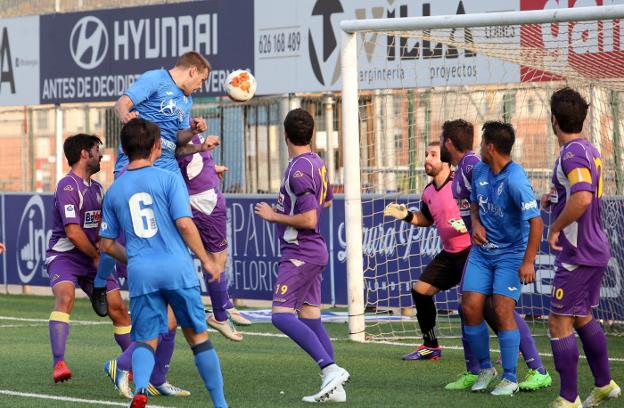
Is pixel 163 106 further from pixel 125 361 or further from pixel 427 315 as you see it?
pixel 427 315

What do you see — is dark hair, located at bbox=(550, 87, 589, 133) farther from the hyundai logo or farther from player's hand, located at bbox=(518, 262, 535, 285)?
the hyundai logo

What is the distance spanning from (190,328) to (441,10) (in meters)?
9.34

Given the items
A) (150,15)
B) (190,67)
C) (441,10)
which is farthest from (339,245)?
(190,67)

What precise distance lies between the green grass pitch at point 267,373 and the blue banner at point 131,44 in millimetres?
5508

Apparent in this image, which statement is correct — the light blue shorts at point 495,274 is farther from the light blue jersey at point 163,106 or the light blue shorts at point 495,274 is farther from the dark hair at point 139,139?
the dark hair at point 139,139

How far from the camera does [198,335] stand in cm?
794

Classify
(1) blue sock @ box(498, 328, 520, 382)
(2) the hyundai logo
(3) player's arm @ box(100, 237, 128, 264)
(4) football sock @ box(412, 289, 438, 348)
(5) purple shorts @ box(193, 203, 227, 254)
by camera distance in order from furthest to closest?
(2) the hyundai logo < (5) purple shorts @ box(193, 203, 227, 254) < (4) football sock @ box(412, 289, 438, 348) < (1) blue sock @ box(498, 328, 520, 382) < (3) player's arm @ box(100, 237, 128, 264)

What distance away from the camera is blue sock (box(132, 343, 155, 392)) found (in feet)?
25.8

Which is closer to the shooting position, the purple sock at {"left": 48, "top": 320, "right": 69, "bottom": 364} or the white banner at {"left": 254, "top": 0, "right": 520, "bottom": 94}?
the purple sock at {"left": 48, "top": 320, "right": 69, "bottom": 364}

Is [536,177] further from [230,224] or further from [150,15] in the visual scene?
[150,15]

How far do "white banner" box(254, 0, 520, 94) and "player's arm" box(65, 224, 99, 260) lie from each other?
19.5 feet

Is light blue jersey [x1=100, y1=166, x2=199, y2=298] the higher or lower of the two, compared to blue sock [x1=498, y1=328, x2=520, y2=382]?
higher

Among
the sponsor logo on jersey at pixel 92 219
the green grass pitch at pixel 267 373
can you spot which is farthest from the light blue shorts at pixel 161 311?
the sponsor logo on jersey at pixel 92 219

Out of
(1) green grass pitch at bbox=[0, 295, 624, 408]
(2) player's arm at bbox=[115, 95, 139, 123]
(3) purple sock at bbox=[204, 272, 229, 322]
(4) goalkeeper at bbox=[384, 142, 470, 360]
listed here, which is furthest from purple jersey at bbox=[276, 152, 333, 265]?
(3) purple sock at bbox=[204, 272, 229, 322]
